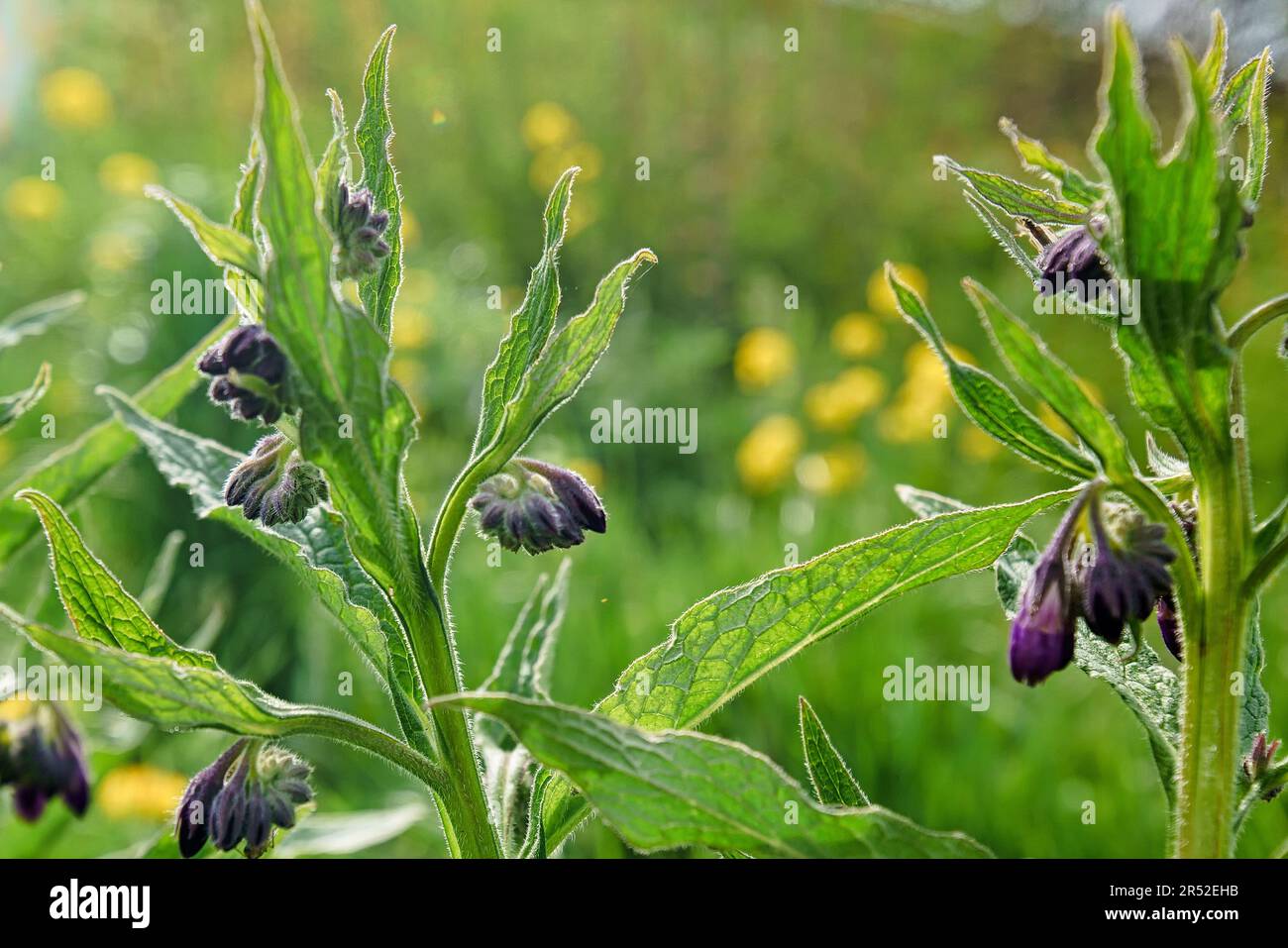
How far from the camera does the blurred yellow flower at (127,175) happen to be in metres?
5.72

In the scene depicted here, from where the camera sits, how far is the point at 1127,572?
99cm

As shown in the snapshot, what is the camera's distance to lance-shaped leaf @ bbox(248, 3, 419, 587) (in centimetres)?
89

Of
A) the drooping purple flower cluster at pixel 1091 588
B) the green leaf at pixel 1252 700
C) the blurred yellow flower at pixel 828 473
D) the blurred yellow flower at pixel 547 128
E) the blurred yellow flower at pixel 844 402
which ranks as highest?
the blurred yellow flower at pixel 547 128

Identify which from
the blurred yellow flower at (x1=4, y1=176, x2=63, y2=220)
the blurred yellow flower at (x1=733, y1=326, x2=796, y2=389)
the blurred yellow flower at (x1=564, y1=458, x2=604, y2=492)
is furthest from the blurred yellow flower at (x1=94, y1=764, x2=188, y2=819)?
the blurred yellow flower at (x1=4, y1=176, x2=63, y2=220)

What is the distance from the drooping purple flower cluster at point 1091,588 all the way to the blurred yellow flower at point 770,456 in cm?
375

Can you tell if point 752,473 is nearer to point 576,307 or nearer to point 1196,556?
point 576,307

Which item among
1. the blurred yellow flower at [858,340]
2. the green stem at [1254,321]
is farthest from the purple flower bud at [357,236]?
the blurred yellow flower at [858,340]

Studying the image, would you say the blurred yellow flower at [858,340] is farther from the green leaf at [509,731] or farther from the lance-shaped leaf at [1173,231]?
the lance-shaped leaf at [1173,231]

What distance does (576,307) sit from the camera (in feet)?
21.0

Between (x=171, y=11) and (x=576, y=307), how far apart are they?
5254mm

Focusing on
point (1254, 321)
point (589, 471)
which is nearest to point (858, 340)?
point (589, 471)

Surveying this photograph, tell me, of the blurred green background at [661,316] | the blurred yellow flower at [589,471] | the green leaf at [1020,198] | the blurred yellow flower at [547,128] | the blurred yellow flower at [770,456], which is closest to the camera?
the green leaf at [1020,198]

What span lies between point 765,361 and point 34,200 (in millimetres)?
3695

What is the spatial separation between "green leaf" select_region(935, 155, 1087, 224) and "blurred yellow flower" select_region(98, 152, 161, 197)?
5.06 meters
